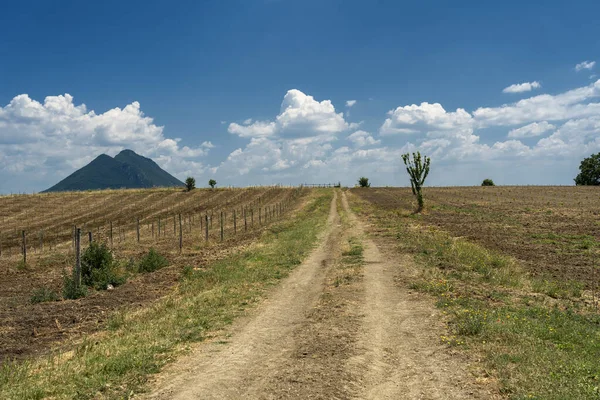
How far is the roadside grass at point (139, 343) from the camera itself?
7.35 meters

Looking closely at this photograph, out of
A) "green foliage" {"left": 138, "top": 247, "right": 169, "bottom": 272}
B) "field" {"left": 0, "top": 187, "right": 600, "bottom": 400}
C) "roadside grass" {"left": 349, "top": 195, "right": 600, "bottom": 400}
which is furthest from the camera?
"green foliage" {"left": 138, "top": 247, "right": 169, "bottom": 272}

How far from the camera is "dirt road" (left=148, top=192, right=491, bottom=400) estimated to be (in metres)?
7.01

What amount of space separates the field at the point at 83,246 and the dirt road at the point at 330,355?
4910 millimetres

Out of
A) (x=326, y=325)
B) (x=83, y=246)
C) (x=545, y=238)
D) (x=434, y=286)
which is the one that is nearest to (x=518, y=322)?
(x=434, y=286)

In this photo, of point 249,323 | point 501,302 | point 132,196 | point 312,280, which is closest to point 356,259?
point 312,280

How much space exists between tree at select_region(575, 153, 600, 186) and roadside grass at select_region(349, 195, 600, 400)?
373 feet

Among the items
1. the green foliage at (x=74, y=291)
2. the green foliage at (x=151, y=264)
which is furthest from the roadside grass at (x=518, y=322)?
the green foliage at (x=151, y=264)

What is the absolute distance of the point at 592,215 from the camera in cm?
3925

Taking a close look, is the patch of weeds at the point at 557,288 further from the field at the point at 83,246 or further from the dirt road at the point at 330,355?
the field at the point at 83,246

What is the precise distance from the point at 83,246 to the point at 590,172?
398 feet

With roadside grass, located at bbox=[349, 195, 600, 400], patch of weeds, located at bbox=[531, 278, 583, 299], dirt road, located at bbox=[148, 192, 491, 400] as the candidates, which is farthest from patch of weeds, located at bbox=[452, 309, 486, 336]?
patch of weeds, located at bbox=[531, 278, 583, 299]

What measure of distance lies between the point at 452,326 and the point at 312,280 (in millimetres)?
6757

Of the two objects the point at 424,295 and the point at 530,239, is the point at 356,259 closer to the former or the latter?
the point at 424,295

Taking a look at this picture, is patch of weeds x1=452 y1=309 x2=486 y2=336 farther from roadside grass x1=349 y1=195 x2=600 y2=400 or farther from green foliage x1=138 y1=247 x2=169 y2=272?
green foliage x1=138 y1=247 x2=169 y2=272
